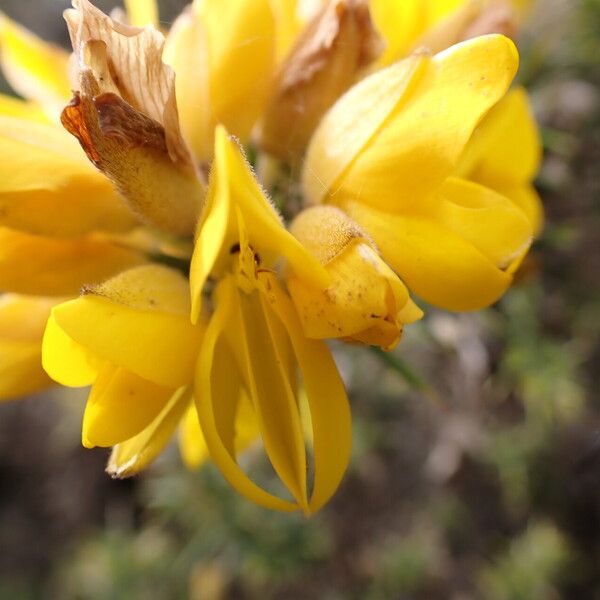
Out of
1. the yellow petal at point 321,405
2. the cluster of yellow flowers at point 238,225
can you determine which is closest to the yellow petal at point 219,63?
the cluster of yellow flowers at point 238,225

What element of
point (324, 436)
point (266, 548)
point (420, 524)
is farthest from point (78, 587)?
point (324, 436)

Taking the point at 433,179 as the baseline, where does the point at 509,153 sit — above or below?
below

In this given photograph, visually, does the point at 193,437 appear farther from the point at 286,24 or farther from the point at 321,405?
the point at 286,24

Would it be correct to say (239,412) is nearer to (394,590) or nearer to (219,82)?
(219,82)

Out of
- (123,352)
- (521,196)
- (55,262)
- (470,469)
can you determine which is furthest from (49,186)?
(470,469)

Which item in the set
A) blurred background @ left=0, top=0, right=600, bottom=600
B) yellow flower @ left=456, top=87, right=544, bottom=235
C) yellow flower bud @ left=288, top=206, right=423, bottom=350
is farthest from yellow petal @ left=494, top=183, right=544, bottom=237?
yellow flower bud @ left=288, top=206, right=423, bottom=350


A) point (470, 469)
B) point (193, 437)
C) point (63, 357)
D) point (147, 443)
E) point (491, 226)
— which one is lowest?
point (470, 469)

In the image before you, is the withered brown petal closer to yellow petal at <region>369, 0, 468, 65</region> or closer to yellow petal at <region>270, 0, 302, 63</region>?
yellow petal at <region>270, 0, 302, 63</region>
